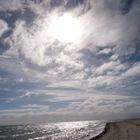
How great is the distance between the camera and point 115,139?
113ft

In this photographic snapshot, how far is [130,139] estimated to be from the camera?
1273 inches

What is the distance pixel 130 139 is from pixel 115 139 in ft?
10.1
